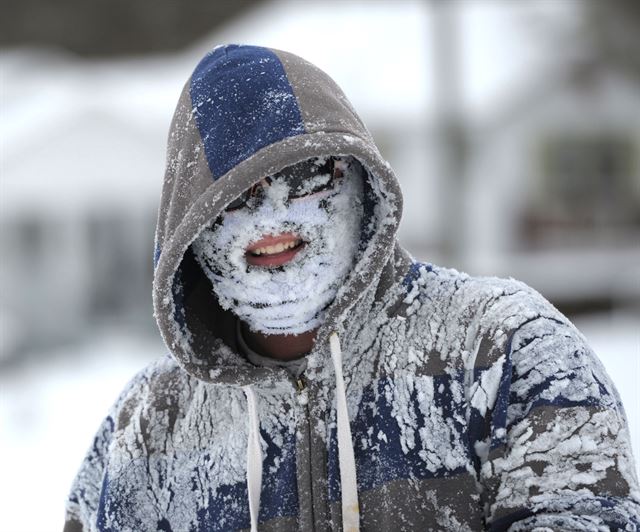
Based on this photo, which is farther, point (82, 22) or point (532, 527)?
point (82, 22)

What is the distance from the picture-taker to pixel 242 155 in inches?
66.4

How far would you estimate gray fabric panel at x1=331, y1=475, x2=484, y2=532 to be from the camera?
1.64m

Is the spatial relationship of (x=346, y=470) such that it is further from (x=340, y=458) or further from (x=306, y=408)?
(x=306, y=408)

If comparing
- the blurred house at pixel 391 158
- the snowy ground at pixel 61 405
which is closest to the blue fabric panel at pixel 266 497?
the snowy ground at pixel 61 405

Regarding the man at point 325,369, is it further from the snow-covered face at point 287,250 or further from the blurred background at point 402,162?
the blurred background at point 402,162

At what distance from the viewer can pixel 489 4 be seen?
675 inches

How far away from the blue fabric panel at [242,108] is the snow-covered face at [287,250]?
11 cm

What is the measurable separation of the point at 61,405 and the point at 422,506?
8.36m

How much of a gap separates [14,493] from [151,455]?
4854 mm

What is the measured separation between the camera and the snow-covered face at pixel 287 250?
70.2 inches

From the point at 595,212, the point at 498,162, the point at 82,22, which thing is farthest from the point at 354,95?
the point at 82,22

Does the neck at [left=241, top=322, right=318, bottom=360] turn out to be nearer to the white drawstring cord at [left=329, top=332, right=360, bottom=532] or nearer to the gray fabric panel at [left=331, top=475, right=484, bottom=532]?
the white drawstring cord at [left=329, top=332, right=360, bottom=532]

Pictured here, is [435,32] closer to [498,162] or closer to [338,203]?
[498,162]

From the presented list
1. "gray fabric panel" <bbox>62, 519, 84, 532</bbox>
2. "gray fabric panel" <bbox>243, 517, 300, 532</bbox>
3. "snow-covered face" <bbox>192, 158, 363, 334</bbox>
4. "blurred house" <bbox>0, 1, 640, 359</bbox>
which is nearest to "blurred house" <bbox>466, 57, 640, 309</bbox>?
"blurred house" <bbox>0, 1, 640, 359</bbox>
